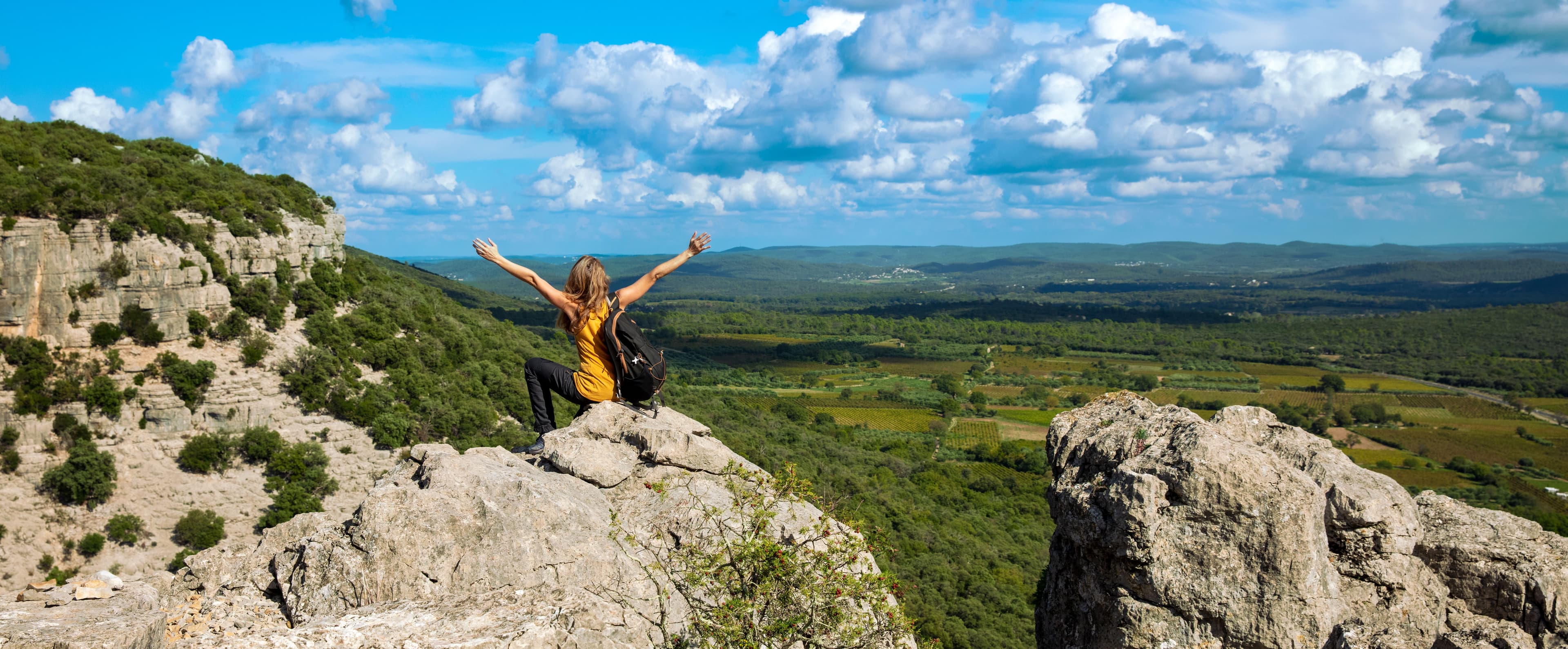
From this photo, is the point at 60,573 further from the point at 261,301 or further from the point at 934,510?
the point at 934,510

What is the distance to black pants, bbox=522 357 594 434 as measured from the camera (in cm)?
1082

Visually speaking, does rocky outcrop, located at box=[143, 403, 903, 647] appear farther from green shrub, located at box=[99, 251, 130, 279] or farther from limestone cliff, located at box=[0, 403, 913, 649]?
green shrub, located at box=[99, 251, 130, 279]

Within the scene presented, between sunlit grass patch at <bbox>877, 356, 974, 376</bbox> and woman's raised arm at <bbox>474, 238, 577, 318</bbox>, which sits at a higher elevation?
woman's raised arm at <bbox>474, 238, 577, 318</bbox>

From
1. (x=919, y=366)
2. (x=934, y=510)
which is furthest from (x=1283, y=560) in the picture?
(x=919, y=366)

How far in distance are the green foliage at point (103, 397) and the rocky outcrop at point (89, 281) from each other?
6.72 ft

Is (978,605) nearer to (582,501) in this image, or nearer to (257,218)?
(582,501)

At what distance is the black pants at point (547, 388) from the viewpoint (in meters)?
10.8

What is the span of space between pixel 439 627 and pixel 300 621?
2.00 metres

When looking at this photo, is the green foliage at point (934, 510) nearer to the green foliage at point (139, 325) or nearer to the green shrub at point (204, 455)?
the green shrub at point (204, 455)

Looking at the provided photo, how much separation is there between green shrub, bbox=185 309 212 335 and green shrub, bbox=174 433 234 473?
536 centimetres

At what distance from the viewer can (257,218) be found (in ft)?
144

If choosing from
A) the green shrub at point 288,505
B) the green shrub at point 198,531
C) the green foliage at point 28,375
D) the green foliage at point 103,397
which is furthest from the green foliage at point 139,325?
the green shrub at point 288,505

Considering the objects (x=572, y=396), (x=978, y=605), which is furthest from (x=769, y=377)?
(x=572, y=396)

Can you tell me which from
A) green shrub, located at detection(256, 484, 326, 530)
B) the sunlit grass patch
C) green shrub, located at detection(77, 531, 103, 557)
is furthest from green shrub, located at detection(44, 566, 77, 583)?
the sunlit grass patch
